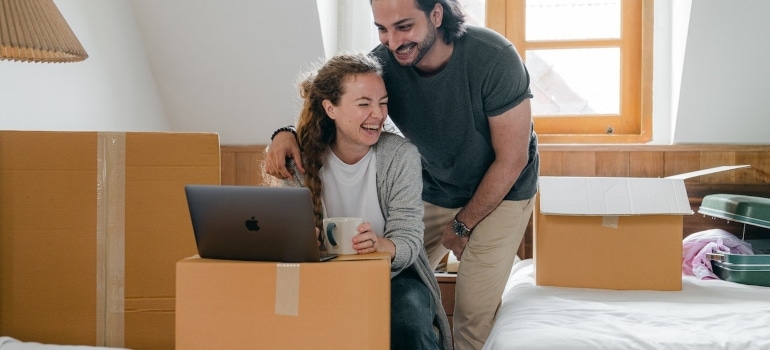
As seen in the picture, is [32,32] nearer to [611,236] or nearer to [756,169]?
[611,236]

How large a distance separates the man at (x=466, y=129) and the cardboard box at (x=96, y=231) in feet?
0.84

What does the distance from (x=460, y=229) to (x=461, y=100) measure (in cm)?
35

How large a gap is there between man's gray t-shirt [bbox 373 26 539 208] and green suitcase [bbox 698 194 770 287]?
75cm

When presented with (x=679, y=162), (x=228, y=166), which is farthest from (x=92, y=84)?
(x=679, y=162)

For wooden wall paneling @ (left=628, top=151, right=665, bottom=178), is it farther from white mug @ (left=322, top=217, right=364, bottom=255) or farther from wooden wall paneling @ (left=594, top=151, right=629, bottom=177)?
white mug @ (left=322, top=217, right=364, bottom=255)

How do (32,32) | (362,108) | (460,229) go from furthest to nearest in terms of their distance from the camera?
(460,229) < (362,108) < (32,32)

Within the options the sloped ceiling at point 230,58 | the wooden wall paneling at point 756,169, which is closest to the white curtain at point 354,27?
the sloped ceiling at point 230,58

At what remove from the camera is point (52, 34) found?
1487 mm

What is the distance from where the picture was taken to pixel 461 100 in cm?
194

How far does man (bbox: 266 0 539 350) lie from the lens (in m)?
1.87

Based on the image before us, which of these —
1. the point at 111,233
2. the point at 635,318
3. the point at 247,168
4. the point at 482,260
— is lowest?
the point at 635,318

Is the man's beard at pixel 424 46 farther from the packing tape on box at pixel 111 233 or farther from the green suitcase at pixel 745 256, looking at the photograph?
the green suitcase at pixel 745 256

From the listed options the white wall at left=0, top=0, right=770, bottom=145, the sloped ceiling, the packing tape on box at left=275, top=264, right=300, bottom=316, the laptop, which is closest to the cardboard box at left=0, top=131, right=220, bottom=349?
the laptop

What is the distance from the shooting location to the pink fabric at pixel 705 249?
245cm
